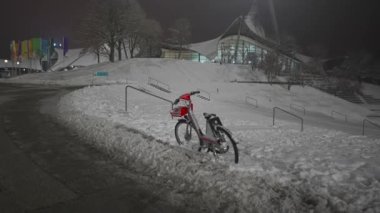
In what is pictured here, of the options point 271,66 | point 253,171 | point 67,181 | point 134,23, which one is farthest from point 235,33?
point 67,181

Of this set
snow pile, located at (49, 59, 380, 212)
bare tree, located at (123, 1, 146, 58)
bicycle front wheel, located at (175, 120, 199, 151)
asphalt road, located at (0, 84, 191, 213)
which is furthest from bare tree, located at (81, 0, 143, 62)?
bicycle front wheel, located at (175, 120, 199, 151)

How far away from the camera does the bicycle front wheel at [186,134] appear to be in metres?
7.00

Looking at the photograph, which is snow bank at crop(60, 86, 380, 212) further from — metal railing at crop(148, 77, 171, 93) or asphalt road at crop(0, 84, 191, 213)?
metal railing at crop(148, 77, 171, 93)

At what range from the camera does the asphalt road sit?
4.12m

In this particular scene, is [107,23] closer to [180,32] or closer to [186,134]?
[180,32]

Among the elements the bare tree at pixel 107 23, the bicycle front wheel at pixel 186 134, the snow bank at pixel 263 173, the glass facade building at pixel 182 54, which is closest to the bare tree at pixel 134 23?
the bare tree at pixel 107 23

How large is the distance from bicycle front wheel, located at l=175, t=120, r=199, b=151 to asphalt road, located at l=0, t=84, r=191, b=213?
1.74 metres

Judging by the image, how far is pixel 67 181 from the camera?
500 centimetres

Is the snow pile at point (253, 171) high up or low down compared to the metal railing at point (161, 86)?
down

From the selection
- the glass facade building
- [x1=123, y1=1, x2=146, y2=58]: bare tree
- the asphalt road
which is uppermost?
[x1=123, y1=1, x2=146, y2=58]: bare tree

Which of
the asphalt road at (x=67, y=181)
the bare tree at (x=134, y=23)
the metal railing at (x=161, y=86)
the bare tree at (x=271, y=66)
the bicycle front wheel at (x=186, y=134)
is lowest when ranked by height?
the asphalt road at (x=67, y=181)

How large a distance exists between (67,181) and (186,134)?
116 inches

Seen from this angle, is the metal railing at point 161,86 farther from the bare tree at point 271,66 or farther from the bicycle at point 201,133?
the bare tree at point 271,66

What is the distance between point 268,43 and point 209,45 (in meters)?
22.8
